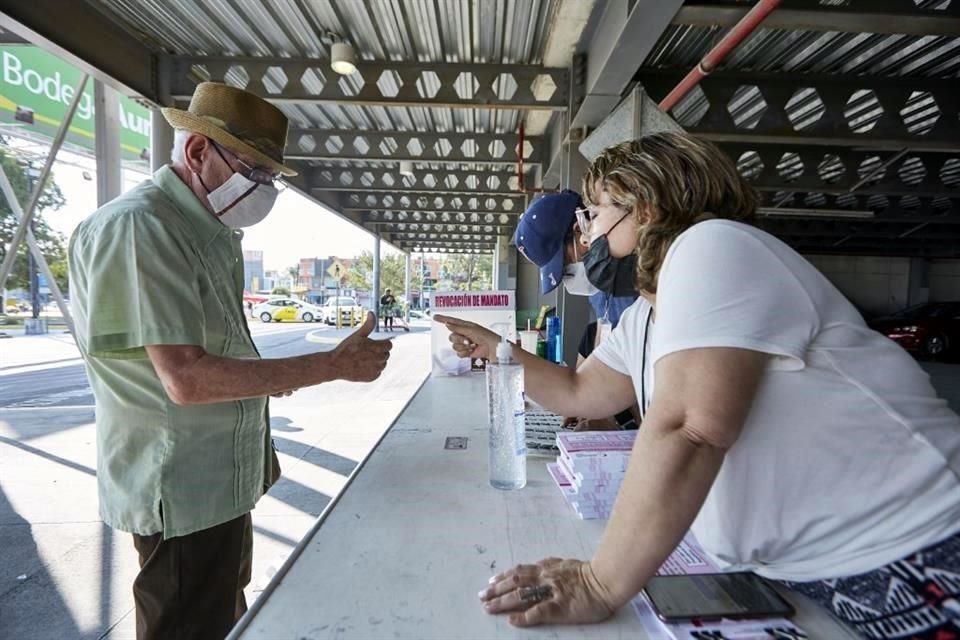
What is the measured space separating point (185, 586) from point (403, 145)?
5.70 meters

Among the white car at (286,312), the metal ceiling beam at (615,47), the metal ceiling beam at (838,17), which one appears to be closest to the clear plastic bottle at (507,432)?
the metal ceiling beam at (615,47)

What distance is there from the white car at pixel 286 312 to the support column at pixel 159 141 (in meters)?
25.7

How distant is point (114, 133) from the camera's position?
353 cm

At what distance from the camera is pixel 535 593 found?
799 mm

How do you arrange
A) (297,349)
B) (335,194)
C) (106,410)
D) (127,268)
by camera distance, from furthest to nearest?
1. (297,349)
2. (335,194)
3. (106,410)
4. (127,268)

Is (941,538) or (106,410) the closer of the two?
(941,538)

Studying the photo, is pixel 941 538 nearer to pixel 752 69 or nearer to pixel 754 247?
pixel 754 247

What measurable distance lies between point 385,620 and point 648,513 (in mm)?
431

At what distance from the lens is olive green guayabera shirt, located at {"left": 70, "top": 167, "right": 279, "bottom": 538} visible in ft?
4.09

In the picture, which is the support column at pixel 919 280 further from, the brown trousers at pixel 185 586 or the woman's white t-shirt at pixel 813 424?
the brown trousers at pixel 185 586

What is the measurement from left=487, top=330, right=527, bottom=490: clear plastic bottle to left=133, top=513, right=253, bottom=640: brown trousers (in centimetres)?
84

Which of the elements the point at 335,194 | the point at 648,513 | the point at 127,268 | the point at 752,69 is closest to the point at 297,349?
the point at 335,194

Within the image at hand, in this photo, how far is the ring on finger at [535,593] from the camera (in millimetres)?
790

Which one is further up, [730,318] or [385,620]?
[730,318]
